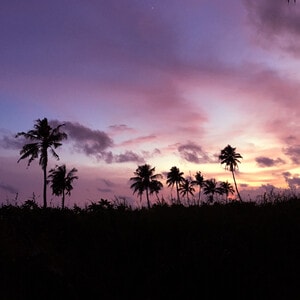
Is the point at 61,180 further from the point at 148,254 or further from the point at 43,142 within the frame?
the point at 148,254

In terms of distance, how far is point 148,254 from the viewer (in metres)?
6.99

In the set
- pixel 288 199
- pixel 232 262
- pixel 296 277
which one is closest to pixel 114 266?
pixel 232 262

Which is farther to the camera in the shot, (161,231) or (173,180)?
(173,180)

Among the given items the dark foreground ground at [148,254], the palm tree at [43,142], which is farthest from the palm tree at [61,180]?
the dark foreground ground at [148,254]

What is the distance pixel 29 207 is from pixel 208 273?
16.3ft

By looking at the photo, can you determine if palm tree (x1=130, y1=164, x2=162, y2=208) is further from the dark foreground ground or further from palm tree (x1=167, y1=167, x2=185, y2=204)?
the dark foreground ground

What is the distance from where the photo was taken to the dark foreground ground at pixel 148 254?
5.84 metres

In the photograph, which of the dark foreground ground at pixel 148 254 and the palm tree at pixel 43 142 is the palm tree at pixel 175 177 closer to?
the palm tree at pixel 43 142

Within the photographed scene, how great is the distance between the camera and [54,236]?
7.77 m

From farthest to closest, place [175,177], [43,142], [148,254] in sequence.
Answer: [175,177] → [43,142] → [148,254]

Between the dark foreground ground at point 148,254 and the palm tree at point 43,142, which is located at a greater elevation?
the palm tree at point 43,142

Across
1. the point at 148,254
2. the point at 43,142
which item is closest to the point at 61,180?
the point at 43,142

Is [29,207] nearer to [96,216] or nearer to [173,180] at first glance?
[96,216]

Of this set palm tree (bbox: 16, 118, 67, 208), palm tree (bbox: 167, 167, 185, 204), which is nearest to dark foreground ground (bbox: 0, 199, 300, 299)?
palm tree (bbox: 16, 118, 67, 208)
